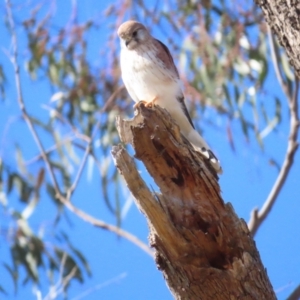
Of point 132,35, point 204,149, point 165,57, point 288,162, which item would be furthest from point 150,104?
point 288,162

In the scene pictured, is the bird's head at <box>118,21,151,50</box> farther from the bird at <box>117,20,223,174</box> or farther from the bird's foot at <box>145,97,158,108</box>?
the bird's foot at <box>145,97,158,108</box>

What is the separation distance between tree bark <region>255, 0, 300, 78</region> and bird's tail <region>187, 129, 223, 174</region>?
0.46m

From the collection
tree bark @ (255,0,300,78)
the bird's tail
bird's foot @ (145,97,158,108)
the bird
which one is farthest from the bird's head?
tree bark @ (255,0,300,78)

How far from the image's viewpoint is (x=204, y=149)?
9.23 feet

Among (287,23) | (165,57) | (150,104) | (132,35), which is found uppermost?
(132,35)

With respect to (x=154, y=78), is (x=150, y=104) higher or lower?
lower

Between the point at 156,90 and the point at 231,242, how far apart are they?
1.16 metres

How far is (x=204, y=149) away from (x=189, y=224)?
733 mm

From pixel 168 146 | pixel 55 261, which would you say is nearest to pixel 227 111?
pixel 55 261

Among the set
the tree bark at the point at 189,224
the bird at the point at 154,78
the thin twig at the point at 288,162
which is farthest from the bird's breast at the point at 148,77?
the tree bark at the point at 189,224

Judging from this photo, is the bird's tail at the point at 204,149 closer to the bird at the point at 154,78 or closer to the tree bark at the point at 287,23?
the bird at the point at 154,78

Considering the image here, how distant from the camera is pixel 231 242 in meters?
2.08

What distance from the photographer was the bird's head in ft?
10.6

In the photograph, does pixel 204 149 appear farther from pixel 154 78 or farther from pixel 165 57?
pixel 165 57
